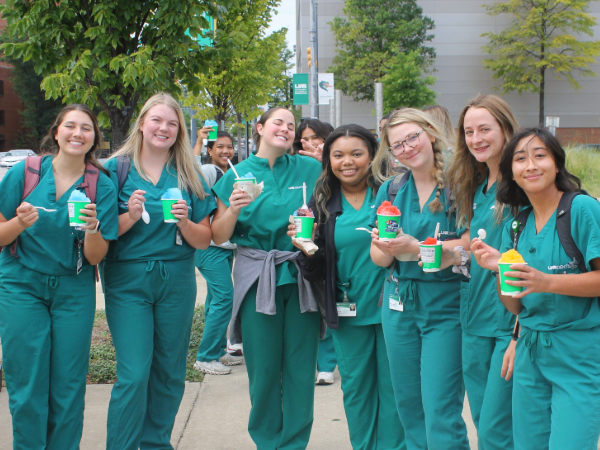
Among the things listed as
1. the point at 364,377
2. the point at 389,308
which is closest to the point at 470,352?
the point at 389,308

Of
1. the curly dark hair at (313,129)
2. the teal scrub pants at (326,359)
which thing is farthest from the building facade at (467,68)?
the teal scrub pants at (326,359)

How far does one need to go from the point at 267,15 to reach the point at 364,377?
17.2 metres

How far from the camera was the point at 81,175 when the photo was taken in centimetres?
345

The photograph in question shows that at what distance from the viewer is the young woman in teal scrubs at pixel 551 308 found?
7.71 feet

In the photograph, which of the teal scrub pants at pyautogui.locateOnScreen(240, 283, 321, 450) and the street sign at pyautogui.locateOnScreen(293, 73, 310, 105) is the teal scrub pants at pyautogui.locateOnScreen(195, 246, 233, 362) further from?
the street sign at pyautogui.locateOnScreen(293, 73, 310, 105)

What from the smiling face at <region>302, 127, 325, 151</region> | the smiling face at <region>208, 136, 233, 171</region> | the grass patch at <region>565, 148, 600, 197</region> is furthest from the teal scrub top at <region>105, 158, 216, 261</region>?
the grass patch at <region>565, 148, 600, 197</region>

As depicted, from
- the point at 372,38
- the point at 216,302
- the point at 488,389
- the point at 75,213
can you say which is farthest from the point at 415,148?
the point at 372,38

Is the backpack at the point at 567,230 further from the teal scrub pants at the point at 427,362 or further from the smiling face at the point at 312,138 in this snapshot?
the smiling face at the point at 312,138

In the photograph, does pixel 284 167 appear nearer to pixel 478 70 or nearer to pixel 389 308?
pixel 389 308

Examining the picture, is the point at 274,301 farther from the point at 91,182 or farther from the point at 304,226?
the point at 91,182

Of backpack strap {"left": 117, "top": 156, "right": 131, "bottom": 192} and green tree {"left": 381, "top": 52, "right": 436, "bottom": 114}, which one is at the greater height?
green tree {"left": 381, "top": 52, "right": 436, "bottom": 114}

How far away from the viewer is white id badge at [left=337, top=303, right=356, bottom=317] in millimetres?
3566

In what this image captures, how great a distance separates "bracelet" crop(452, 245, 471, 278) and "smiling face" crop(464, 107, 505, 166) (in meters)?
0.46

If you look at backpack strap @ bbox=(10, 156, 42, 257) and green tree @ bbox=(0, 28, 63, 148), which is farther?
green tree @ bbox=(0, 28, 63, 148)
